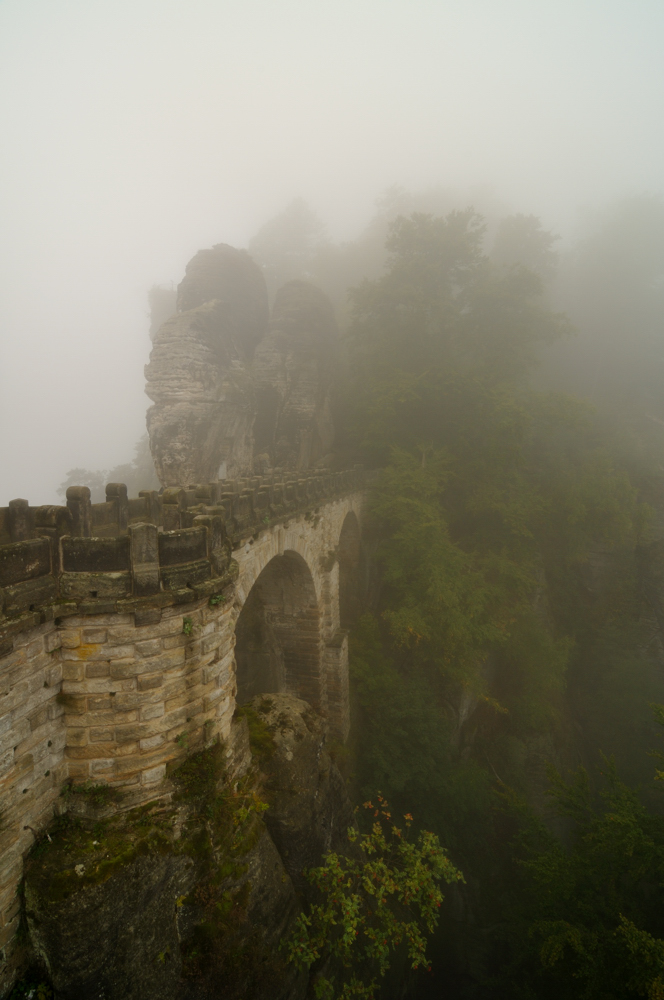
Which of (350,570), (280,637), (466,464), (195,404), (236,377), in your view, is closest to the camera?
(280,637)

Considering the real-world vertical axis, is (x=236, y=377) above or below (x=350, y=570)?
above

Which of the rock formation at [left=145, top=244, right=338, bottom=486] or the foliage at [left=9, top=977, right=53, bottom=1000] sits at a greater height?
the rock formation at [left=145, top=244, right=338, bottom=486]

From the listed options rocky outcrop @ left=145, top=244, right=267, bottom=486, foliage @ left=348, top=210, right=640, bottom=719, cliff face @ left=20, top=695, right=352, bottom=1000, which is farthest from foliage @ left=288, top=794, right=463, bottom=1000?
rocky outcrop @ left=145, top=244, right=267, bottom=486

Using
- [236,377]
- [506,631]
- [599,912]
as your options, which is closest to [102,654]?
[599,912]

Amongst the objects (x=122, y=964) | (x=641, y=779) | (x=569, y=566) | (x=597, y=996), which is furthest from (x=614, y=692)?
(x=122, y=964)

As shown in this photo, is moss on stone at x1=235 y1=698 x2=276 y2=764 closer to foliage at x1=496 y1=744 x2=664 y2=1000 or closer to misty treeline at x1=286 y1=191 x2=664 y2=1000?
misty treeline at x1=286 y1=191 x2=664 y2=1000

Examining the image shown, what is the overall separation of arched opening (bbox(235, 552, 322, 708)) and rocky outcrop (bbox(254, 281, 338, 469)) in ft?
39.9

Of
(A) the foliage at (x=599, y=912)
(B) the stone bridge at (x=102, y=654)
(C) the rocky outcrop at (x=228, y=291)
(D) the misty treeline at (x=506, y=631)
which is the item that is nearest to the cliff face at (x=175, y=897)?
(B) the stone bridge at (x=102, y=654)

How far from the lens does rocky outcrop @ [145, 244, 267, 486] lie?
20459 mm

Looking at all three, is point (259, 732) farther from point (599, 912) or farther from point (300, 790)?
point (599, 912)

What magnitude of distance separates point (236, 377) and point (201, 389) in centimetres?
277

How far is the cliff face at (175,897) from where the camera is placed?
348 cm

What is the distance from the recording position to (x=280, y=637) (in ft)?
42.3

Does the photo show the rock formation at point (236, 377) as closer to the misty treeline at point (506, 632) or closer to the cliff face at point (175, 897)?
the misty treeline at point (506, 632)
